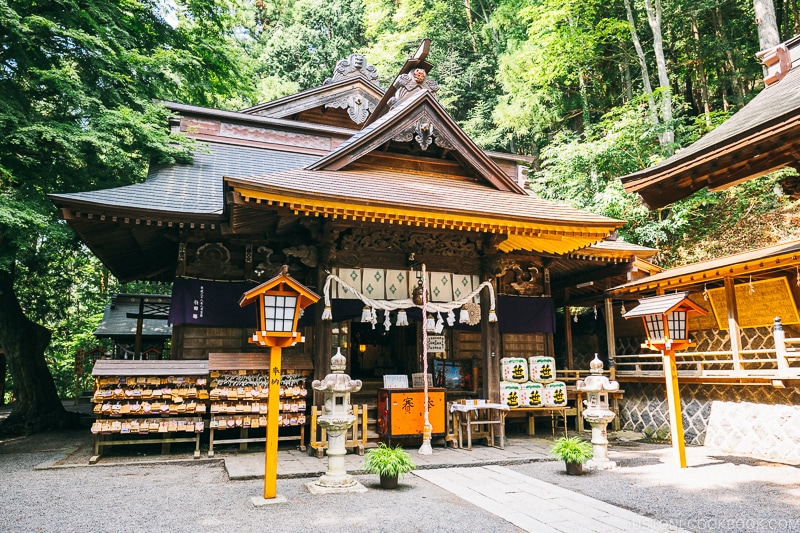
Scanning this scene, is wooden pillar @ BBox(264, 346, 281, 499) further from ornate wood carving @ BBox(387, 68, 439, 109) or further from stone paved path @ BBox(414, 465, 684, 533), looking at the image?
ornate wood carving @ BBox(387, 68, 439, 109)

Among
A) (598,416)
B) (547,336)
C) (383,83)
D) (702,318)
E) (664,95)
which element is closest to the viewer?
(598,416)

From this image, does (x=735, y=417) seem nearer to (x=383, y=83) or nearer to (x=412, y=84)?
(x=412, y=84)

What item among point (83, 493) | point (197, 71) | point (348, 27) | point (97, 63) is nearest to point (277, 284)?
point (83, 493)

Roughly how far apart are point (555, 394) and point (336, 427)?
578 centimetres

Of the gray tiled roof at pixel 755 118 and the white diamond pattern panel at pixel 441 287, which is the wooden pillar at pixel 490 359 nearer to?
the white diamond pattern panel at pixel 441 287

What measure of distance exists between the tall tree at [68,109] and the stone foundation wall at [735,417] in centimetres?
1217

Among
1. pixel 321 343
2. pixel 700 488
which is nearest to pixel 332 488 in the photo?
pixel 321 343

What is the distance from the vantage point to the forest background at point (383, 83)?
9641 mm

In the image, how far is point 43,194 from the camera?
979cm

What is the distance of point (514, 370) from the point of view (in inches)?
408

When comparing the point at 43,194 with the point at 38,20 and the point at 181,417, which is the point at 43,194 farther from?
the point at 181,417

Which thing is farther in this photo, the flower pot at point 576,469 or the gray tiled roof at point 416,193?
the gray tiled roof at point 416,193

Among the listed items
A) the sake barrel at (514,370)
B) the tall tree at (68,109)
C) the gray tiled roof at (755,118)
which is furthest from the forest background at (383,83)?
the sake barrel at (514,370)

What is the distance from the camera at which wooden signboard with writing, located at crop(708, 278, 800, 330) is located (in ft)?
29.0
